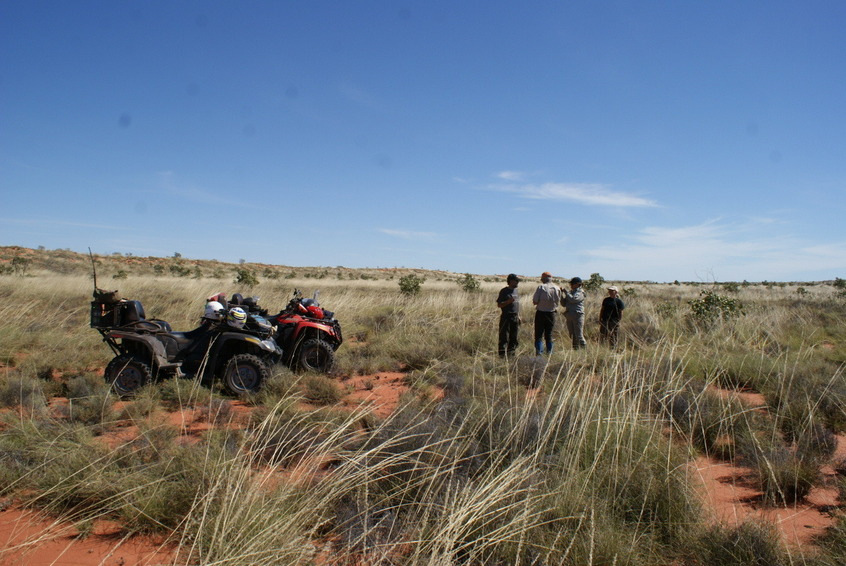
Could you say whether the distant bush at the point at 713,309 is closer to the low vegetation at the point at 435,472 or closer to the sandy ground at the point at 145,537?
the low vegetation at the point at 435,472

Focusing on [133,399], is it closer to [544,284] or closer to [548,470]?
[548,470]

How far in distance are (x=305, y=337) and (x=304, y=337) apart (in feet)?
0.19

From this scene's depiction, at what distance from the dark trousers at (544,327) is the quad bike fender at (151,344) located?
5.99m

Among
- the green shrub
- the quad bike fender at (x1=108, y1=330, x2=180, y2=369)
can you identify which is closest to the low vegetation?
the green shrub

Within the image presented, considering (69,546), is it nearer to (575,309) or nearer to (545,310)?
(545,310)

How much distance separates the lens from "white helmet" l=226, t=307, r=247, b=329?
6.19 meters

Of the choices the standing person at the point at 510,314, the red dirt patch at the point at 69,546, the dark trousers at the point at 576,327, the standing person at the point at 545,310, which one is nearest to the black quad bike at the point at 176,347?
the red dirt patch at the point at 69,546

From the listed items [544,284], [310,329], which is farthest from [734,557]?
[544,284]

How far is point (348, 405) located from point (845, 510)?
15.3ft

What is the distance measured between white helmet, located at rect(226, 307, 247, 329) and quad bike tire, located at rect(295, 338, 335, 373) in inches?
49.9

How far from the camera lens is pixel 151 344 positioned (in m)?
6.00

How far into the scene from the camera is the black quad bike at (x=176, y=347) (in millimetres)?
6000

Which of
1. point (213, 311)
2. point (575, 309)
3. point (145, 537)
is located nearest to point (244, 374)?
point (213, 311)

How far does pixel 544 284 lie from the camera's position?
9.30 meters
